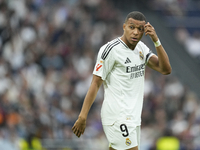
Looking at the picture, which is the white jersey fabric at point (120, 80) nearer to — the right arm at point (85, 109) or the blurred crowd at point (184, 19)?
the right arm at point (85, 109)

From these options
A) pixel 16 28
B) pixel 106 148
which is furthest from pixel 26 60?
pixel 106 148

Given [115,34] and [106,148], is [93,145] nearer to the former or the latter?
[106,148]

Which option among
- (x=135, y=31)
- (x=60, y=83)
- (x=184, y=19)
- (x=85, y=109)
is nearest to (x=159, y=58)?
(x=135, y=31)

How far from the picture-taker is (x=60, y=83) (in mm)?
11461

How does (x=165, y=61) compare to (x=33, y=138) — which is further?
(x=33, y=138)

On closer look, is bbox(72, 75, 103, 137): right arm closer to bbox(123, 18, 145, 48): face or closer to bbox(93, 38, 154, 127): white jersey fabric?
bbox(93, 38, 154, 127): white jersey fabric

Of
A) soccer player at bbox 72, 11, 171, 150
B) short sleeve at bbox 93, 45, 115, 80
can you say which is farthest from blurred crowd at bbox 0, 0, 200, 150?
short sleeve at bbox 93, 45, 115, 80

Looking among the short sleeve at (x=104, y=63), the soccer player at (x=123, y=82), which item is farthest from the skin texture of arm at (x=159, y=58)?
the short sleeve at (x=104, y=63)

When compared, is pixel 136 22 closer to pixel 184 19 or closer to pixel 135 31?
pixel 135 31

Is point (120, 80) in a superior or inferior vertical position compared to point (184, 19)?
inferior

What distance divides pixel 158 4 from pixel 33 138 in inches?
328

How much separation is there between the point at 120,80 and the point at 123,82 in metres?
0.04

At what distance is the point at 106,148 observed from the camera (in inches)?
358

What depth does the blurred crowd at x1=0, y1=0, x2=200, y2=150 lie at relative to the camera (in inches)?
380
